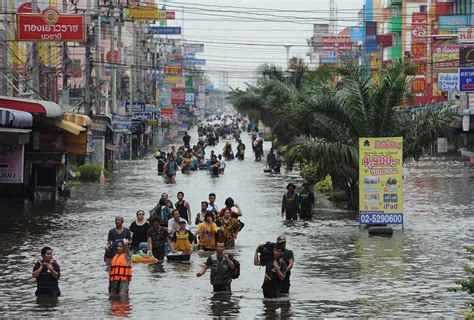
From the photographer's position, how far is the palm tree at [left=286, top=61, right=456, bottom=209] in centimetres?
3394

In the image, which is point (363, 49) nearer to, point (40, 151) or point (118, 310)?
point (40, 151)

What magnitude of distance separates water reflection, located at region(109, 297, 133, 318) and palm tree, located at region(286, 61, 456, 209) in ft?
50.0

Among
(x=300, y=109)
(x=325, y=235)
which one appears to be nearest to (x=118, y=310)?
(x=325, y=235)

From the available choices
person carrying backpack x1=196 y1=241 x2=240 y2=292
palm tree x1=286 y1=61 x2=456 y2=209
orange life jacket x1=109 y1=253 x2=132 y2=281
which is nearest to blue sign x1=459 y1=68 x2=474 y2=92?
palm tree x1=286 y1=61 x2=456 y2=209

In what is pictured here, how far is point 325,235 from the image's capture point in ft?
96.4

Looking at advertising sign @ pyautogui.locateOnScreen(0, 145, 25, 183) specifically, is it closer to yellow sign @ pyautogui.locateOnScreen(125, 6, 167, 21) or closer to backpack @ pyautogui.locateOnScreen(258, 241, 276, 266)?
backpack @ pyautogui.locateOnScreen(258, 241, 276, 266)

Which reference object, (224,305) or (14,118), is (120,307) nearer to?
(224,305)

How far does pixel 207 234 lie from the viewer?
2458 centimetres

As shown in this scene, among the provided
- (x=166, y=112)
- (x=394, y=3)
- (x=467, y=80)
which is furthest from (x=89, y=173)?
(x=394, y=3)

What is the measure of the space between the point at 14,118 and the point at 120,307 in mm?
13650

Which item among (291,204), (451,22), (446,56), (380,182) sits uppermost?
(451,22)

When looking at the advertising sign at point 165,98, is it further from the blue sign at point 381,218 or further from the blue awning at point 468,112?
Answer: the blue sign at point 381,218

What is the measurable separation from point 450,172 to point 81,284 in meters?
41.6

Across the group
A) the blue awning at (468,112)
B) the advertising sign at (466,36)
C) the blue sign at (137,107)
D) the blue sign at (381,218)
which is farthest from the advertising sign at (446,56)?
the blue sign at (381,218)
